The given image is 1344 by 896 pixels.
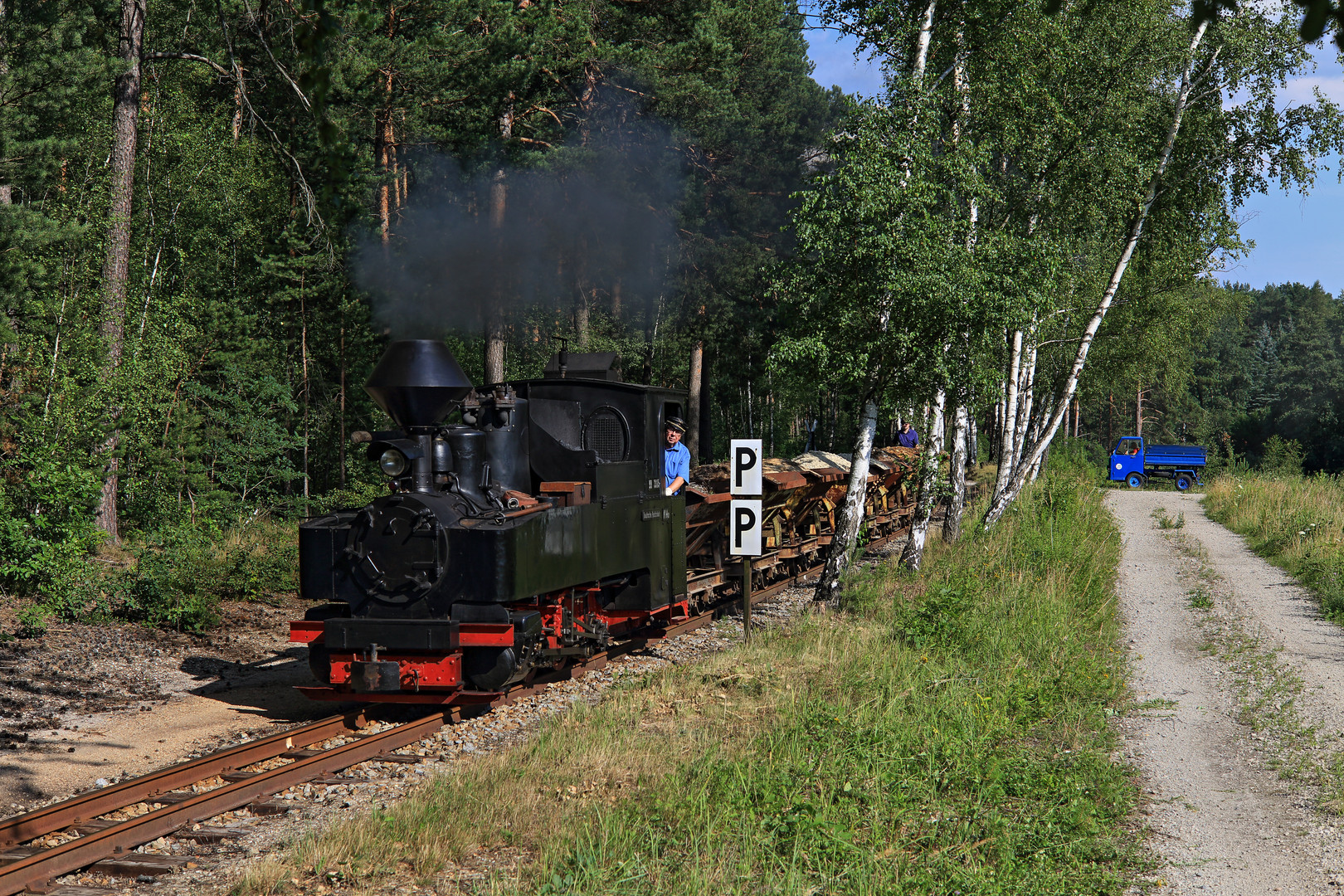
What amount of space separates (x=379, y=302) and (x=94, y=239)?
15.3 feet

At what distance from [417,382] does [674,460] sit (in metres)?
3.19

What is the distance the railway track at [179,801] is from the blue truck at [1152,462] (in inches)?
1371

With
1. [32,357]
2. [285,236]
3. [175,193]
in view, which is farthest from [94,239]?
[285,236]

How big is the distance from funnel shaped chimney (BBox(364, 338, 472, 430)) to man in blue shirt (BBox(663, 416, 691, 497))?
2.60m

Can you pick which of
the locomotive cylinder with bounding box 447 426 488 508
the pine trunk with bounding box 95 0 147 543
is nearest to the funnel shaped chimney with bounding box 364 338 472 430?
the locomotive cylinder with bounding box 447 426 488 508

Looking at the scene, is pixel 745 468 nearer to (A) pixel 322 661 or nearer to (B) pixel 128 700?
(A) pixel 322 661

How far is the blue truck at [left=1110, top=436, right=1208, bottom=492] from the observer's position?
37.2 meters

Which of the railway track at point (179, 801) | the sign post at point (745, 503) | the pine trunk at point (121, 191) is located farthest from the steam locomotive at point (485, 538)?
the pine trunk at point (121, 191)

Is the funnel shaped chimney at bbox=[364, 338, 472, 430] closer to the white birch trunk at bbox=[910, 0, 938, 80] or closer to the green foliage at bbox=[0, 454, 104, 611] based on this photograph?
the green foliage at bbox=[0, 454, 104, 611]

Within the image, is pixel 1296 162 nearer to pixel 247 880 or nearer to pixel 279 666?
pixel 279 666

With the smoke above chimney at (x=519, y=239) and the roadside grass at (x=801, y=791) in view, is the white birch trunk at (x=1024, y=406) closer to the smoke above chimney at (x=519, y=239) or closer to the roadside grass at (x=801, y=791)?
the smoke above chimney at (x=519, y=239)

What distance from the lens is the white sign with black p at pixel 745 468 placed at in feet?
30.9

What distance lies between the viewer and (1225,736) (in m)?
7.18

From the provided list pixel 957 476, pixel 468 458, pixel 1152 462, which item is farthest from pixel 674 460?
pixel 1152 462
